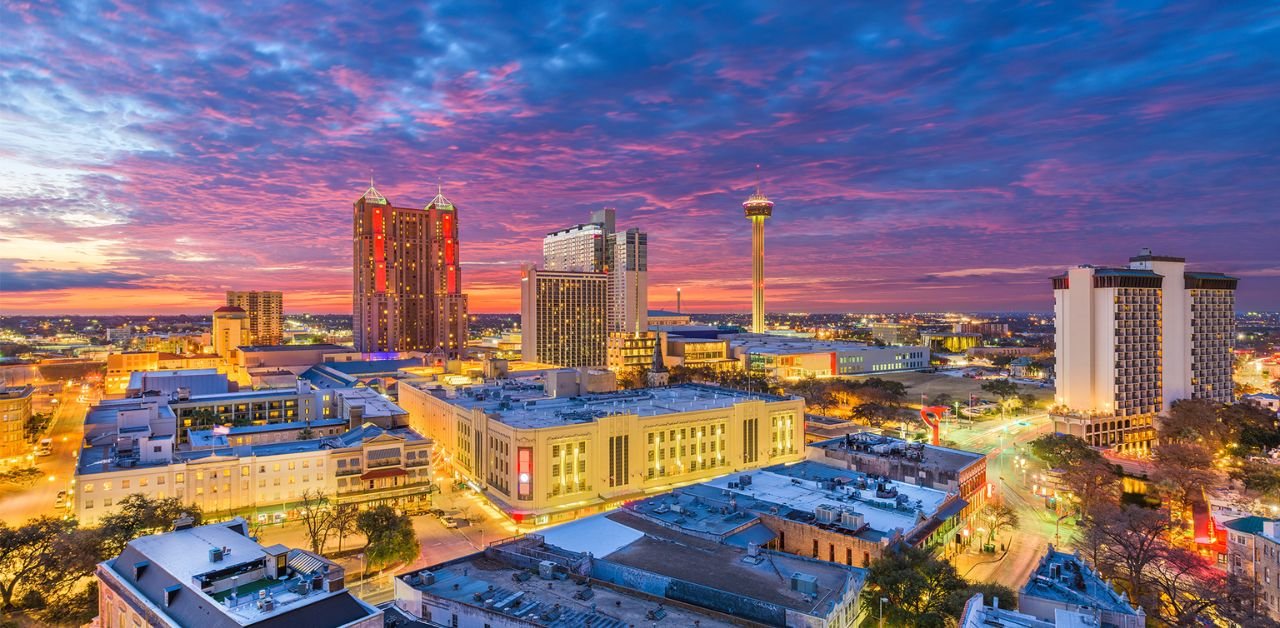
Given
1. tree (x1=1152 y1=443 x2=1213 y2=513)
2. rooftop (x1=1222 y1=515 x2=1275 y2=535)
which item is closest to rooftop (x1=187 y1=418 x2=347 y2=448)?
rooftop (x1=1222 y1=515 x2=1275 y2=535)

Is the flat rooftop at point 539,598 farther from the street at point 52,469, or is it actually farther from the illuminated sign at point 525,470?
the street at point 52,469

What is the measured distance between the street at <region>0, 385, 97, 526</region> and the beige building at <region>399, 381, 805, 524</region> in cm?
4273

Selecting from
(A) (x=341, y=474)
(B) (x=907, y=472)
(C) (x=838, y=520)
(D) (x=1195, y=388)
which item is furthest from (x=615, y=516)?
(D) (x=1195, y=388)

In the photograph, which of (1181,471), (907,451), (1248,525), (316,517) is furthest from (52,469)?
(1181,471)

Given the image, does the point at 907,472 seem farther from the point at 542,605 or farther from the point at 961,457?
the point at 542,605

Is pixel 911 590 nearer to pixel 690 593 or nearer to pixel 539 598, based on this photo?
pixel 690 593

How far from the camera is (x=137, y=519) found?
54.6 m

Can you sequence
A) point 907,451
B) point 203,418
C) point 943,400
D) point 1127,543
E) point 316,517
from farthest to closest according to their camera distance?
point 943,400 → point 203,418 → point 907,451 → point 316,517 → point 1127,543

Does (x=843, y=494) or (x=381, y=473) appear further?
(x=381, y=473)

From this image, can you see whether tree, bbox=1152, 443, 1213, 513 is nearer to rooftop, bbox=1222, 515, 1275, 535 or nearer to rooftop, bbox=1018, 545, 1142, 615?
rooftop, bbox=1222, 515, 1275, 535

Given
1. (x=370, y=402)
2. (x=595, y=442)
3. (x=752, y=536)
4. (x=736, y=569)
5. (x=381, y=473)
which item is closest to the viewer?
(x=736, y=569)

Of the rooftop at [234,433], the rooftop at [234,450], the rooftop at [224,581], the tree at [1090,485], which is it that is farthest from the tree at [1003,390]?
the rooftop at [224,581]

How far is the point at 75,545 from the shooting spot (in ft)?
160

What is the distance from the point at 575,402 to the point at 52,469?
258 ft
